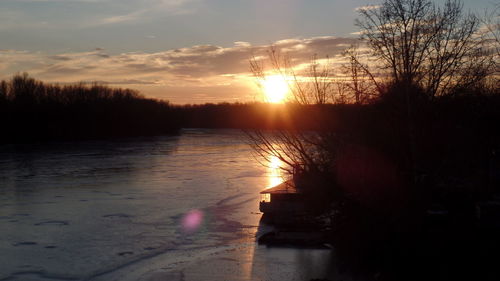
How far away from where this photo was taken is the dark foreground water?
12.8 metres

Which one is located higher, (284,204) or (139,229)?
(284,204)

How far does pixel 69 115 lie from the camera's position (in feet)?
276

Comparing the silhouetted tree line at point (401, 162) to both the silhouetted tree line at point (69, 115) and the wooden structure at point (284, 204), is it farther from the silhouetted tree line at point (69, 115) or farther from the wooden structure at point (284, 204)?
the silhouetted tree line at point (69, 115)

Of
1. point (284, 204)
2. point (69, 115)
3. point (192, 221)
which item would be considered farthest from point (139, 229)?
point (69, 115)

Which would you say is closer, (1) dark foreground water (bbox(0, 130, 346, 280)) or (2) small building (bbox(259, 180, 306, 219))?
(1) dark foreground water (bbox(0, 130, 346, 280))

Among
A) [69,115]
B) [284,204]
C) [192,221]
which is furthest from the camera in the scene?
[69,115]

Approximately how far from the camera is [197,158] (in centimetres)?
4612

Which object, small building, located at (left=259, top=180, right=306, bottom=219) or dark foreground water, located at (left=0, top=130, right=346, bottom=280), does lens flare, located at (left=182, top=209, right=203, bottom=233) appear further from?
small building, located at (left=259, top=180, right=306, bottom=219)

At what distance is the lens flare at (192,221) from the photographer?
17672mm

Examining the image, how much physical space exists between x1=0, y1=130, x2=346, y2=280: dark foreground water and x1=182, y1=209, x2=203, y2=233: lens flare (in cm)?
3

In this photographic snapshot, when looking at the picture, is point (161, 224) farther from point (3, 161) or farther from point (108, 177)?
point (3, 161)

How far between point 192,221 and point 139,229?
2.06 meters

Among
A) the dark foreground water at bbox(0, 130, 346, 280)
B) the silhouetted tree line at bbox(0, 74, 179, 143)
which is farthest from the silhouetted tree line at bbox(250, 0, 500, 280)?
the silhouetted tree line at bbox(0, 74, 179, 143)

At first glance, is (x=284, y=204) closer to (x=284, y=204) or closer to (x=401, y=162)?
(x=284, y=204)
